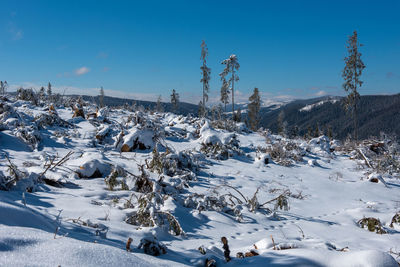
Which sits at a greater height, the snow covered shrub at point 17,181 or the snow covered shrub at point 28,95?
the snow covered shrub at point 28,95

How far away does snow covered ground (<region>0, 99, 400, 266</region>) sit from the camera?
1.65 meters

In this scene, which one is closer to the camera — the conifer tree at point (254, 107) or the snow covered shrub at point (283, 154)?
the snow covered shrub at point (283, 154)

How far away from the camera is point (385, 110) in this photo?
574 feet

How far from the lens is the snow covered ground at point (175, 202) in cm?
165

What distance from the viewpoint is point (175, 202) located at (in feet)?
12.7

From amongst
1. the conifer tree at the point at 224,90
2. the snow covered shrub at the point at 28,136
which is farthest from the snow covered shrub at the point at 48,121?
the conifer tree at the point at 224,90

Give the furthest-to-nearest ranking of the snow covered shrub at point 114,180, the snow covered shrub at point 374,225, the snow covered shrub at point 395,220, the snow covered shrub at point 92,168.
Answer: the snow covered shrub at point 92,168 → the snow covered shrub at point 114,180 → the snow covered shrub at point 395,220 → the snow covered shrub at point 374,225

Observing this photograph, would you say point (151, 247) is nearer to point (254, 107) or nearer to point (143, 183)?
point (143, 183)

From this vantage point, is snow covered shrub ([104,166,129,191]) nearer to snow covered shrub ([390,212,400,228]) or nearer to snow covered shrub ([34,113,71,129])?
snow covered shrub ([390,212,400,228])

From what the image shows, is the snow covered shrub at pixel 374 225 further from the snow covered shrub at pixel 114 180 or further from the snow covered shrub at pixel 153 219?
the snow covered shrub at pixel 114 180

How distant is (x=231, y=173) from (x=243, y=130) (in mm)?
7402

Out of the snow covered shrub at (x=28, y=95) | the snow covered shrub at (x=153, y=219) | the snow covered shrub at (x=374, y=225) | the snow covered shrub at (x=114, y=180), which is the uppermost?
the snow covered shrub at (x=28, y=95)

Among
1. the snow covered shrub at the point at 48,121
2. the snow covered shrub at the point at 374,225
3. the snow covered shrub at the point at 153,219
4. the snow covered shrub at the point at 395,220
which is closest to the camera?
the snow covered shrub at the point at 153,219

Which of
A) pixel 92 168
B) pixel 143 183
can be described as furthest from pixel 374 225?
pixel 92 168
